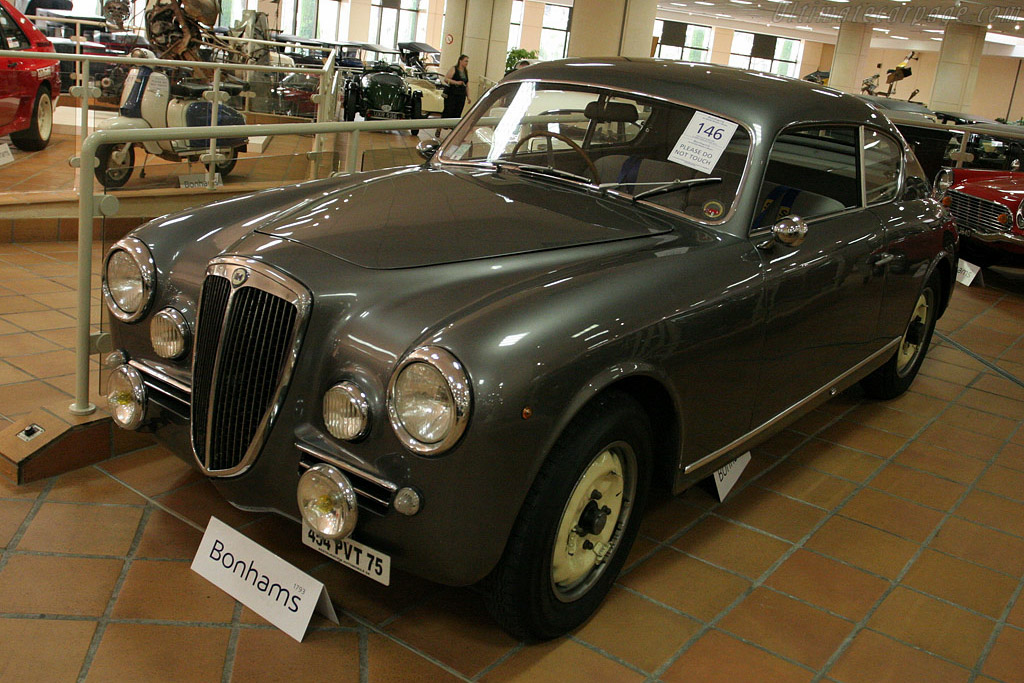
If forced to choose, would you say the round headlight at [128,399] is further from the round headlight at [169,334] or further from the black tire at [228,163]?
the black tire at [228,163]

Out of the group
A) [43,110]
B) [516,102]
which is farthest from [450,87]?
[516,102]

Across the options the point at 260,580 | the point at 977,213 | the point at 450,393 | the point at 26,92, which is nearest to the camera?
the point at 450,393

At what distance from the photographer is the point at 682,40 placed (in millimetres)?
45219

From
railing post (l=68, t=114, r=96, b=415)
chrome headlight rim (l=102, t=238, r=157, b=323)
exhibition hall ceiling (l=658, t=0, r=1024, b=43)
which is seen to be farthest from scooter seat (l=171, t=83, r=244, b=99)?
exhibition hall ceiling (l=658, t=0, r=1024, b=43)

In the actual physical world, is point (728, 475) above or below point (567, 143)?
below

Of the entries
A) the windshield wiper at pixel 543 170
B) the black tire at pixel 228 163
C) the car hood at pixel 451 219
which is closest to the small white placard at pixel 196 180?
the black tire at pixel 228 163

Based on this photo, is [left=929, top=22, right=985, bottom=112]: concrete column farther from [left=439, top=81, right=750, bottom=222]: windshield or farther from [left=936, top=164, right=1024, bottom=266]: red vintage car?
[left=439, top=81, right=750, bottom=222]: windshield

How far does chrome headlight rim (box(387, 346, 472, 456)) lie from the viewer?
2004mm

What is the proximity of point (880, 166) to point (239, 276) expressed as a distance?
2909mm

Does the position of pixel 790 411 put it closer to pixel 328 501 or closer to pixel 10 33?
pixel 328 501

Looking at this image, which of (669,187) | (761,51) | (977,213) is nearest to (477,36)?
(977,213)

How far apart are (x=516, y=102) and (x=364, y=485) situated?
1.96 m

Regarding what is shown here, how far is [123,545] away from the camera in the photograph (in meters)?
2.71

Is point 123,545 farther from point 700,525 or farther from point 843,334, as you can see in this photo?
point 843,334
